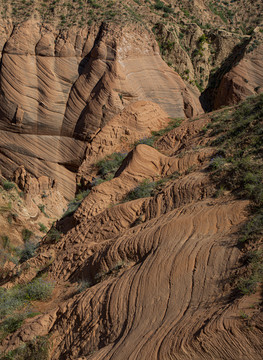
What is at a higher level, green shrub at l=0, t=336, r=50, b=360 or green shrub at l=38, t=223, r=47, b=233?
green shrub at l=0, t=336, r=50, b=360

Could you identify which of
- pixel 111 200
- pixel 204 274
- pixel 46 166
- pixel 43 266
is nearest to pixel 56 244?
pixel 43 266

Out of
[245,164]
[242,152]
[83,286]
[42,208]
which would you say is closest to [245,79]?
[242,152]

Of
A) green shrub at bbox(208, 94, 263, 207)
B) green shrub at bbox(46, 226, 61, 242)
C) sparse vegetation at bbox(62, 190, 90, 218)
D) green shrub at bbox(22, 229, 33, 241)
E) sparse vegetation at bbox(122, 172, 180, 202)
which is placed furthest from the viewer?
green shrub at bbox(22, 229, 33, 241)

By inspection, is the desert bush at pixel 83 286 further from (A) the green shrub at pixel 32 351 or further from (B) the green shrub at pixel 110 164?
(B) the green shrub at pixel 110 164

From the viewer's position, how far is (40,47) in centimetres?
2750

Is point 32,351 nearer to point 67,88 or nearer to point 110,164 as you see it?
point 110,164

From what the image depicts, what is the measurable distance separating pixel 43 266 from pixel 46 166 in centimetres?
1247

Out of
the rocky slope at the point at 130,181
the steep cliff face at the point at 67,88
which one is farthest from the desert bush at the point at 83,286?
the steep cliff face at the point at 67,88

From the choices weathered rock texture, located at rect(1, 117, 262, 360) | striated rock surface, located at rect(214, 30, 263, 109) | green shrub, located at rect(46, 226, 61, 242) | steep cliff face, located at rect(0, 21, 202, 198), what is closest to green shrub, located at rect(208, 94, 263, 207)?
weathered rock texture, located at rect(1, 117, 262, 360)

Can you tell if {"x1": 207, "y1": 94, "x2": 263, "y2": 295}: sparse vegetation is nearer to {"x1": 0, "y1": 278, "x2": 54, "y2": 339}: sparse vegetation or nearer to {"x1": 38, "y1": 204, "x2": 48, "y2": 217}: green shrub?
{"x1": 0, "y1": 278, "x2": 54, "y2": 339}: sparse vegetation

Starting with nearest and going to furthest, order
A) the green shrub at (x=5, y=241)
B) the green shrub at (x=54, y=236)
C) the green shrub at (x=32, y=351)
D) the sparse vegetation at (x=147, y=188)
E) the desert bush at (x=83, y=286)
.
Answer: the green shrub at (x=32, y=351), the desert bush at (x=83, y=286), the sparse vegetation at (x=147, y=188), the green shrub at (x=54, y=236), the green shrub at (x=5, y=241)

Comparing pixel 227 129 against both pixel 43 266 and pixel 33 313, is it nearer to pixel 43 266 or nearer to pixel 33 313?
pixel 43 266

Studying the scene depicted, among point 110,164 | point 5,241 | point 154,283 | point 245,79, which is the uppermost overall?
point 245,79

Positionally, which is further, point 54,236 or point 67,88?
point 67,88
